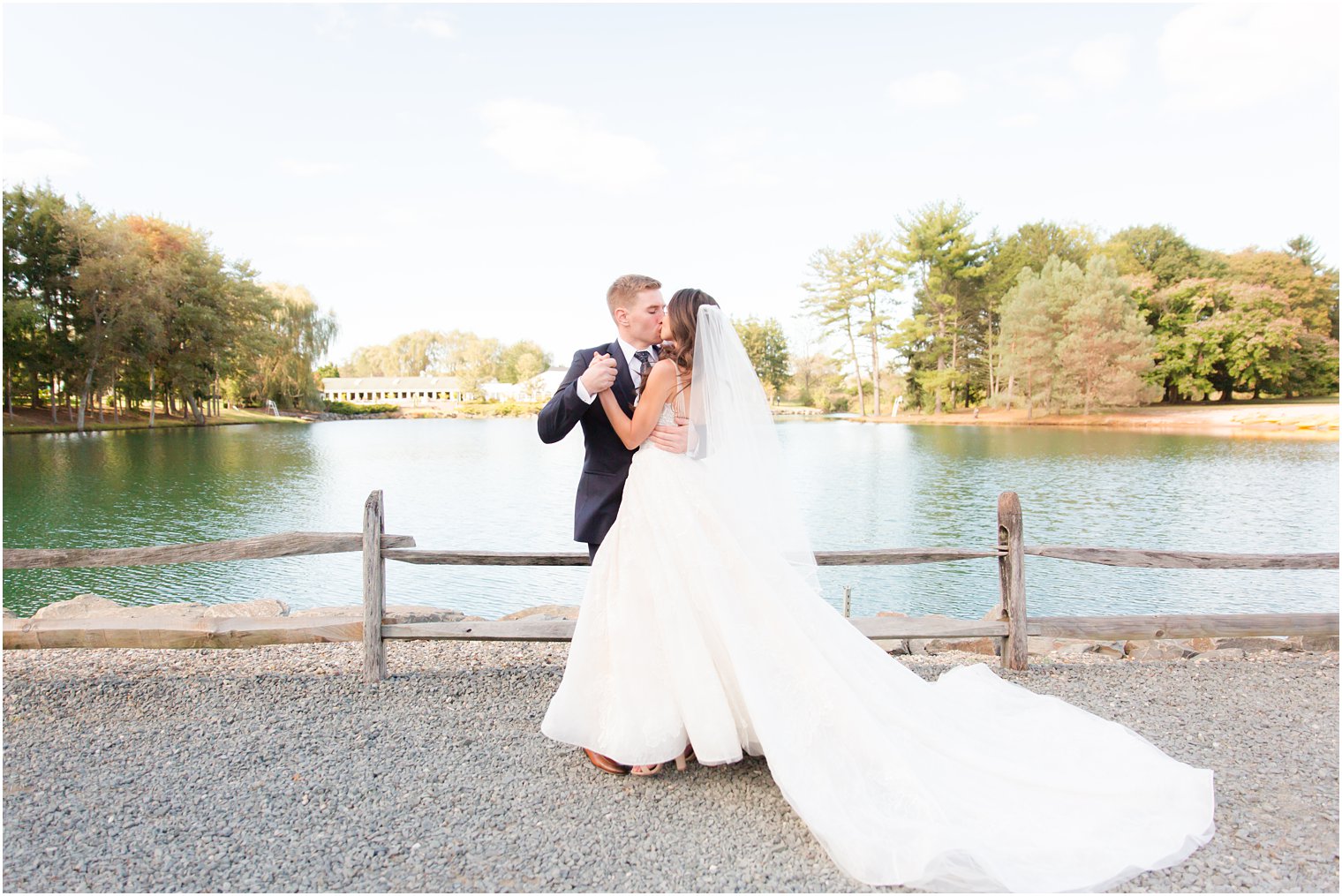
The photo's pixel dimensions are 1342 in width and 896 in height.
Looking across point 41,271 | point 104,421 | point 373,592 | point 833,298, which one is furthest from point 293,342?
point 373,592

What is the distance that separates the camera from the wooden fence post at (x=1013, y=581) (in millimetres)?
4410

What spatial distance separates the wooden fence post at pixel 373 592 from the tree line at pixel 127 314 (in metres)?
29.1

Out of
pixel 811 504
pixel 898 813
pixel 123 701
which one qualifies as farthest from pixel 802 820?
pixel 811 504

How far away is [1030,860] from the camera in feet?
7.73

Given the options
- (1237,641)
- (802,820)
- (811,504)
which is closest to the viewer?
(802,820)

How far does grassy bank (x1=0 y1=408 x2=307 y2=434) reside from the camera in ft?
105

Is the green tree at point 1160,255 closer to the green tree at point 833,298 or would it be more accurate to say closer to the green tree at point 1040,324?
the green tree at point 1040,324

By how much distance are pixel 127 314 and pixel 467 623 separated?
32.8 metres

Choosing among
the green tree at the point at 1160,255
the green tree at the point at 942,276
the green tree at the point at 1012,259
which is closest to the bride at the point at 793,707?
Answer: the green tree at the point at 1012,259

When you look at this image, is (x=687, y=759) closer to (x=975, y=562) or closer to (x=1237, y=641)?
(x=1237, y=641)

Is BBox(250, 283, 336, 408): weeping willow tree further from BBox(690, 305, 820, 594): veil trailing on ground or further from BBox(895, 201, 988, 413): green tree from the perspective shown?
BBox(690, 305, 820, 594): veil trailing on ground

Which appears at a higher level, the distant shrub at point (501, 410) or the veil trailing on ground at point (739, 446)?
the distant shrub at point (501, 410)

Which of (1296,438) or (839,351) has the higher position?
(839,351)

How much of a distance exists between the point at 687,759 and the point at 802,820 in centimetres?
66
